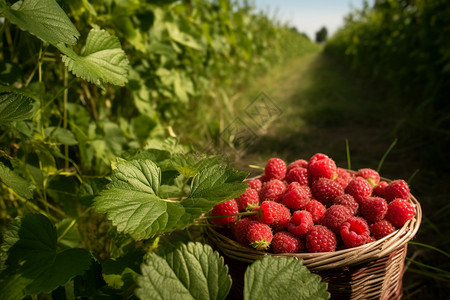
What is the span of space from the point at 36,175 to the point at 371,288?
3.68ft

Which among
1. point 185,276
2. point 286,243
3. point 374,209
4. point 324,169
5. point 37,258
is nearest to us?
point 185,276

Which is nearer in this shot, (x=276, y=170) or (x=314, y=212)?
(x=314, y=212)

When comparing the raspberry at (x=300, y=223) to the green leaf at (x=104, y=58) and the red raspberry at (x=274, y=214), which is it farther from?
the green leaf at (x=104, y=58)

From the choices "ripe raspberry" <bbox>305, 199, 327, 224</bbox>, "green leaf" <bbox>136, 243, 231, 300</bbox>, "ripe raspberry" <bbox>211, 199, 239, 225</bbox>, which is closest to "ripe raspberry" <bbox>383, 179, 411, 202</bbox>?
"ripe raspberry" <bbox>305, 199, 327, 224</bbox>

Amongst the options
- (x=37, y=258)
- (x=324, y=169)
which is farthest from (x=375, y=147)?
(x=37, y=258)

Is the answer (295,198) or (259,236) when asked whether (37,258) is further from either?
(295,198)

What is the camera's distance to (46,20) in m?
0.72

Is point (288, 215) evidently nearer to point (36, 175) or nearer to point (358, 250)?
point (358, 250)

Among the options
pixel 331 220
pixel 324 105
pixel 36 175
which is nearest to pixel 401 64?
pixel 324 105

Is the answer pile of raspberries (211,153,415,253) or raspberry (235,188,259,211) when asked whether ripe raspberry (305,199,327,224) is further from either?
raspberry (235,188,259,211)

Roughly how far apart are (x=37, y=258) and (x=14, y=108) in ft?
1.11

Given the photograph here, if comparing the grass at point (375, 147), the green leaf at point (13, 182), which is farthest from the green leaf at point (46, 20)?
the grass at point (375, 147)

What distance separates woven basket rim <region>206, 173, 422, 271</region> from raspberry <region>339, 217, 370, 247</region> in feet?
0.11

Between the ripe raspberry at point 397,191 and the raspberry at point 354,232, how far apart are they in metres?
0.19
